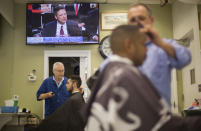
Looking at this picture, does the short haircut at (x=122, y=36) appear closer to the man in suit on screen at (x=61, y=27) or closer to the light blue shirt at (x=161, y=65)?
the light blue shirt at (x=161, y=65)

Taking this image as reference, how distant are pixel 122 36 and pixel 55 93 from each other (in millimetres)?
3539

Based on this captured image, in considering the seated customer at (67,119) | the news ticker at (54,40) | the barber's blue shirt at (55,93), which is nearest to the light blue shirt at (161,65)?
the seated customer at (67,119)

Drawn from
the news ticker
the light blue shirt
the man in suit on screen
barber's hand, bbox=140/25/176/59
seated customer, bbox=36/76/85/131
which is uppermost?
the man in suit on screen

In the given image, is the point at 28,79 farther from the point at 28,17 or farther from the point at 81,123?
the point at 81,123

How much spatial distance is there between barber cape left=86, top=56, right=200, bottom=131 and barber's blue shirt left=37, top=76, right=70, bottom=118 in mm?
3381

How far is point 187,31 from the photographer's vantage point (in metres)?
5.21

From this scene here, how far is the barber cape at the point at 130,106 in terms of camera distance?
1270 millimetres

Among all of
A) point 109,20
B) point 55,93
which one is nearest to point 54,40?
point 109,20

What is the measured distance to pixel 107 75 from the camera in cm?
135

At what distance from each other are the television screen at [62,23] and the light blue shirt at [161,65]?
4349mm

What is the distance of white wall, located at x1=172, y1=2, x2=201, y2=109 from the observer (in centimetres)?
482

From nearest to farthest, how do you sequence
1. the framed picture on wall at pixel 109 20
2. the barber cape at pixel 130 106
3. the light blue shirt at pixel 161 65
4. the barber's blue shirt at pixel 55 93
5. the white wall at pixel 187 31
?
1. the barber cape at pixel 130 106
2. the light blue shirt at pixel 161 65
3. the barber's blue shirt at pixel 55 93
4. the white wall at pixel 187 31
5. the framed picture on wall at pixel 109 20

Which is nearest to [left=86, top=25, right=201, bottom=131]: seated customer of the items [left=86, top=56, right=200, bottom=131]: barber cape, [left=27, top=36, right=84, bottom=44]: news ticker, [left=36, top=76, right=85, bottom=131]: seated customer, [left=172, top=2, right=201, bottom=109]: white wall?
[left=86, top=56, right=200, bottom=131]: barber cape

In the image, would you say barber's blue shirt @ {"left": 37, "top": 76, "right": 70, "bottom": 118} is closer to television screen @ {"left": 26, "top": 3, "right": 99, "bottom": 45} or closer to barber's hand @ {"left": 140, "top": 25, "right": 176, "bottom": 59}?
television screen @ {"left": 26, "top": 3, "right": 99, "bottom": 45}
